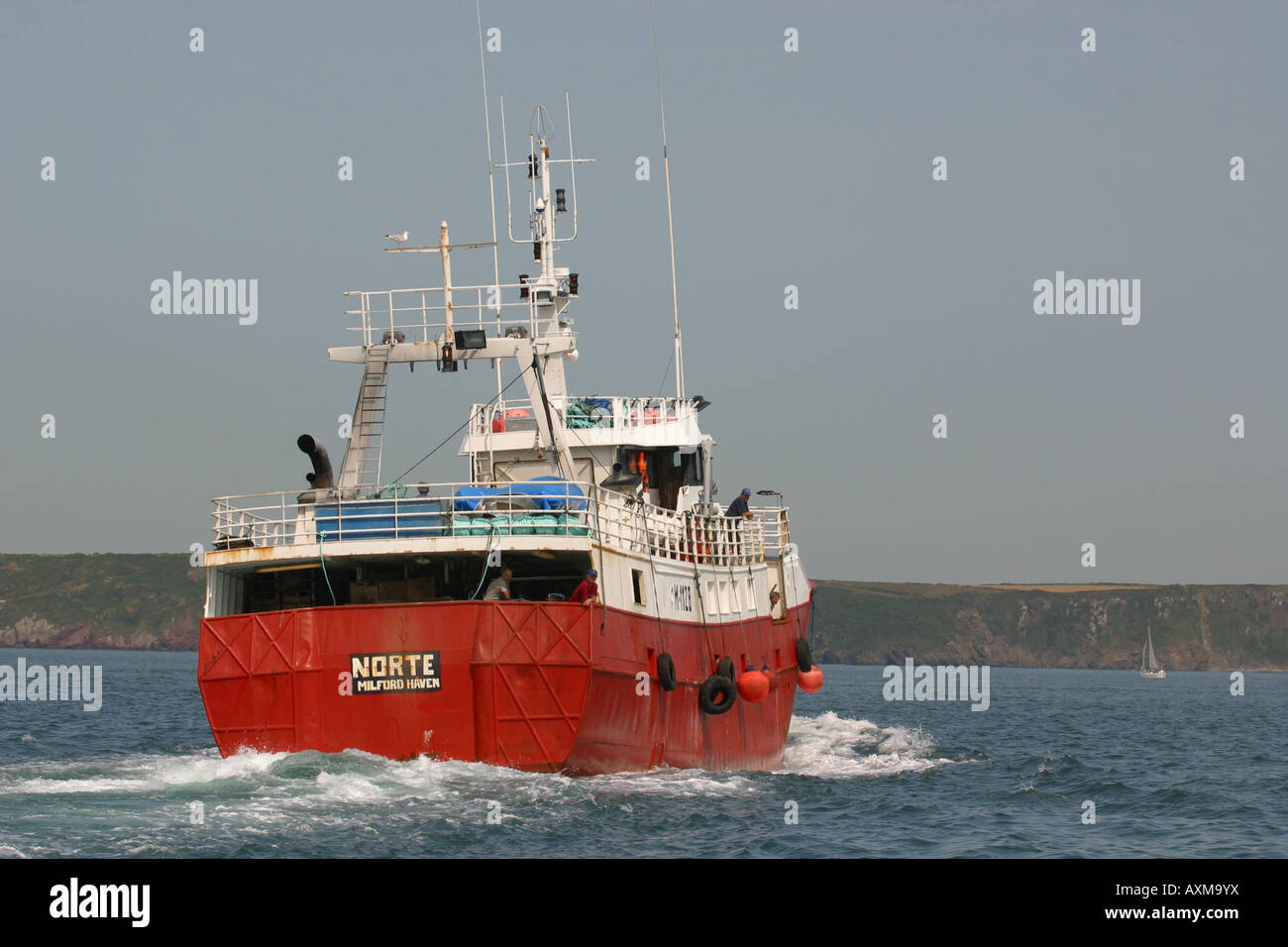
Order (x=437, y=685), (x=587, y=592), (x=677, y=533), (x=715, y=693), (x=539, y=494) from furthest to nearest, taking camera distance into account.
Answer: (x=677, y=533) < (x=715, y=693) < (x=539, y=494) < (x=587, y=592) < (x=437, y=685)

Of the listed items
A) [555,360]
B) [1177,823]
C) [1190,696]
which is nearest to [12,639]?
[1190,696]

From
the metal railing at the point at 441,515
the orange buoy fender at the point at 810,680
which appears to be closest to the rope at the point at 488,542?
the metal railing at the point at 441,515

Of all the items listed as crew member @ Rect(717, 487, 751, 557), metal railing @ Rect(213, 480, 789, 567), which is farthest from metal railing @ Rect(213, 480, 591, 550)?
crew member @ Rect(717, 487, 751, 557)

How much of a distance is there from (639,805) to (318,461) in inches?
323

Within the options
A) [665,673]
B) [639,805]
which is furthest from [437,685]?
[665,673]

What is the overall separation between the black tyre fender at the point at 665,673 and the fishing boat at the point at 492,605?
38 millimetres

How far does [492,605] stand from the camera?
23000 mm

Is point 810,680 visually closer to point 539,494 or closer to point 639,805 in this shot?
point 539,494

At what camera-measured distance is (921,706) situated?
244 feet

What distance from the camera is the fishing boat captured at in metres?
23.1

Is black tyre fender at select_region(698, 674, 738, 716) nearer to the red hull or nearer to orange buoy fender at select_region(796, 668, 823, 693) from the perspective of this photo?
the red hull

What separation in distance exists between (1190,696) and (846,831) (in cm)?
8479

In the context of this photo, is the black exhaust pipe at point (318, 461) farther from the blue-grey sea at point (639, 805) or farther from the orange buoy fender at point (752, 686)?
the orange buoy fender at point (752, 686)

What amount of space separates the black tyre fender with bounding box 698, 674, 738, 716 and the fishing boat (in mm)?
43
